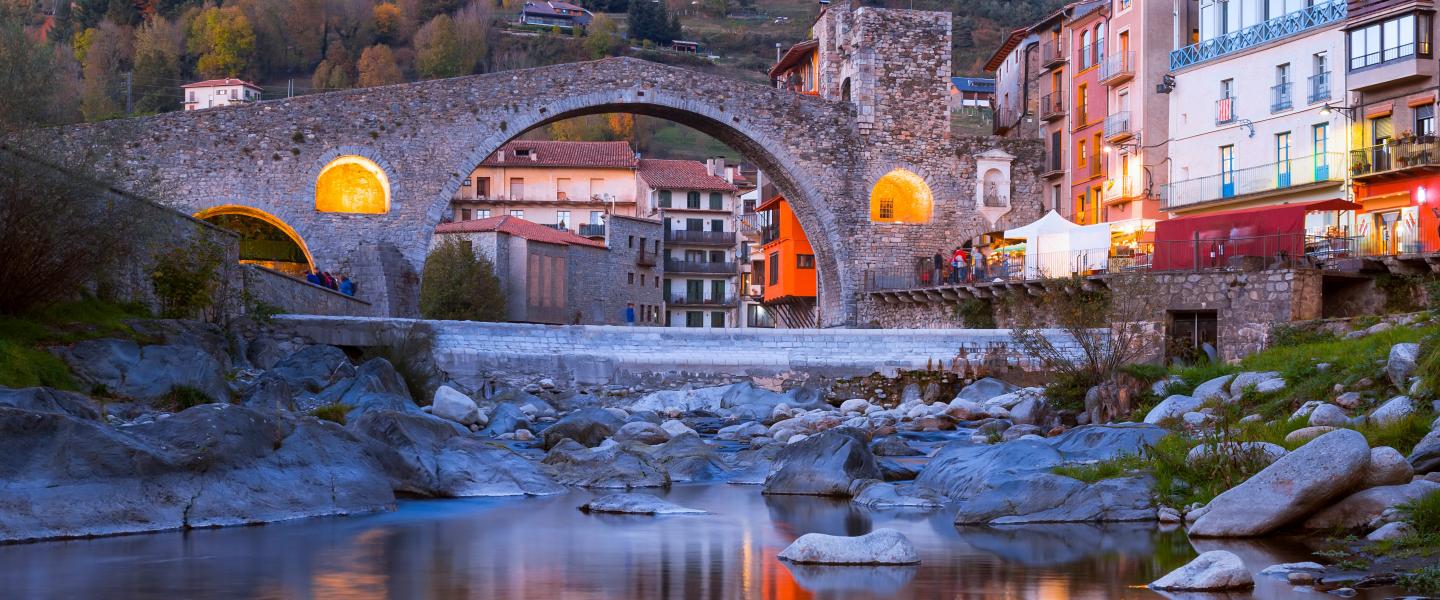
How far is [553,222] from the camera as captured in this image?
6469cm

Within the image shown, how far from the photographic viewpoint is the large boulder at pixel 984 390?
20016 millimetres

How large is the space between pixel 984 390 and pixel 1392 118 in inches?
547

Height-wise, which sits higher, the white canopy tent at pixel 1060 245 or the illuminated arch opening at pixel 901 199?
the illuminated arch opening at pixel 901 199

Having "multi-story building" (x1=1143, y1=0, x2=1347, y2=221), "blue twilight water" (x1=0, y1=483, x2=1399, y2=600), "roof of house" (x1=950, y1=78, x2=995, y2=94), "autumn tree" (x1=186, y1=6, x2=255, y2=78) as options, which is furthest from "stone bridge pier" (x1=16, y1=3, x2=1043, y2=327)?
"autumn tree" (x1=186, y1=6, x2=255, y2=78)

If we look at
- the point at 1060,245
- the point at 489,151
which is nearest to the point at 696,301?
the point at 489,151

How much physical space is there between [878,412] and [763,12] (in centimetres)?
10262

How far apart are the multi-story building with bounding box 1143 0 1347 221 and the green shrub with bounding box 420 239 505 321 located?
2209 cm

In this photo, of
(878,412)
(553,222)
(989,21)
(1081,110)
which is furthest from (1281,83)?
(989,21)

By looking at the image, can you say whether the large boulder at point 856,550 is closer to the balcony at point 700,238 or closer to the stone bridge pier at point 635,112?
the stone bridge pier at point 635,112

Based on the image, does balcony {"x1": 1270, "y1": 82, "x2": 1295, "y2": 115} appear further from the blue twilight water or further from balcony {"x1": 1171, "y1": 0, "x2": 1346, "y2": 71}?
the blue twilight water

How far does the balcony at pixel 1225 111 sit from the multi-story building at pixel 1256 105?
2cm

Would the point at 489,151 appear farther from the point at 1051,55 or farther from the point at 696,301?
the point at 696,301

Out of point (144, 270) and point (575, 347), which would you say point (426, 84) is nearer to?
point (575, 347)

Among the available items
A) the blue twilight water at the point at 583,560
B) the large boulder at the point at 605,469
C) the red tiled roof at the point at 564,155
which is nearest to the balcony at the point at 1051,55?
the red tiled roof at the point at 564,155
